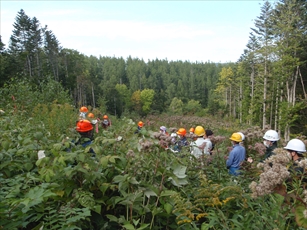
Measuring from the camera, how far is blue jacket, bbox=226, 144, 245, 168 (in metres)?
5.14

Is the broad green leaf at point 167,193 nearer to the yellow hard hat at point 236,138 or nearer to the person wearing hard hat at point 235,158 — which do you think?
the person wearing hard hat at point 235,158

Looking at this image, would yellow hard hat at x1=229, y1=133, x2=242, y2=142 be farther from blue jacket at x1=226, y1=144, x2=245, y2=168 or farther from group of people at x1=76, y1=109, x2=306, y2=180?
blue jacket at x1=226, y1=144, x2=245, y2=168

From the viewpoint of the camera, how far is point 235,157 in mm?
5227

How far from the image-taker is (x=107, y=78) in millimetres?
128875

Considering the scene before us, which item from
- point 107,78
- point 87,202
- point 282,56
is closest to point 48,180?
point 87,202

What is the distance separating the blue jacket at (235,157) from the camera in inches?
202

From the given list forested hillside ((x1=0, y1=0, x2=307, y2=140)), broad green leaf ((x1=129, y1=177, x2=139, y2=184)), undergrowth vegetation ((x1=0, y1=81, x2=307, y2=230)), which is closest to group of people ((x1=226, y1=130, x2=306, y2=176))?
undergrowth vegetation ((x1=0, y1=81, x2=307, y2=230))

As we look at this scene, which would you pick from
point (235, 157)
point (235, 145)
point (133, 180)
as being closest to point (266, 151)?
point (235, 145)

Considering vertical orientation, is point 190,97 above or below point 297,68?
below

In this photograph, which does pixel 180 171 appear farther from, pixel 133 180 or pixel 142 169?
pixel 133 180

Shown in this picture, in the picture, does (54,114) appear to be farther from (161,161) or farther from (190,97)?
(190,97)

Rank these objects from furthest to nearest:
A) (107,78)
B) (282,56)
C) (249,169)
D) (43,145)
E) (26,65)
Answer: (107,78) → (26,65) → (282,56) → (249,169) → (43,145)

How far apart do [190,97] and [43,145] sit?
4520 inches

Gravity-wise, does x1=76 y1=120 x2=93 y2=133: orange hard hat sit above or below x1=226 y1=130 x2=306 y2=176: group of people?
above
